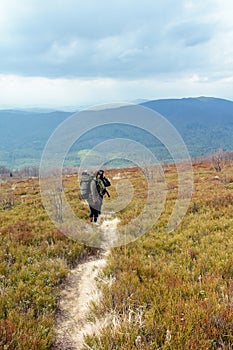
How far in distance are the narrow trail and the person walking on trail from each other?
3.53m

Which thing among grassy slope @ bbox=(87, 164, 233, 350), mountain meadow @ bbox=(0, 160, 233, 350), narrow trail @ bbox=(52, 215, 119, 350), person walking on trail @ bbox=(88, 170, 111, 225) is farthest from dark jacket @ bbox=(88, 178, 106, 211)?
narrow trail @ bbox=(52, 215, 119, 350)

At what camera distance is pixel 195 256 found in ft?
24.0

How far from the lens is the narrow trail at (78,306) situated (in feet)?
14.9

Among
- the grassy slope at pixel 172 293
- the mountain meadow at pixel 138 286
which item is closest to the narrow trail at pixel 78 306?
the mountain meadow at pixel 138 286

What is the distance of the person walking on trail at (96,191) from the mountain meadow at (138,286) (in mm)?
1940

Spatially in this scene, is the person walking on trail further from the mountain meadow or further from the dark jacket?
the mountain meadow

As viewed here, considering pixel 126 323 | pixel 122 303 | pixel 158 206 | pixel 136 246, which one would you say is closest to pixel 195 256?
pixel 136 246

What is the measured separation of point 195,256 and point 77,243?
3795mm

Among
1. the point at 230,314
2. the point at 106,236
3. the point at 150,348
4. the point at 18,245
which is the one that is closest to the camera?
the point at 150,348

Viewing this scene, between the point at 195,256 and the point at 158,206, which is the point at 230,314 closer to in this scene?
the point at 195,256

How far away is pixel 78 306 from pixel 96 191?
6.23 meters

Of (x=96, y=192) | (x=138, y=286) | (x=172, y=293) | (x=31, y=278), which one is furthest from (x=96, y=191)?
(x=172, y=293)

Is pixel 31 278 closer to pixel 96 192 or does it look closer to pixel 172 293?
pixel 172 293

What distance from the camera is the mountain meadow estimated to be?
13.3ft
